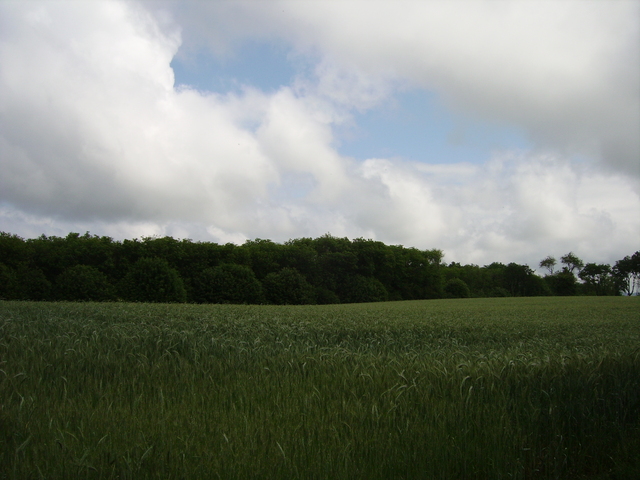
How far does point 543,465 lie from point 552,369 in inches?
82.4

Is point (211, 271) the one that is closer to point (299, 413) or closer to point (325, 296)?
point (325, 296)

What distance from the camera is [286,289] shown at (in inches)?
1948

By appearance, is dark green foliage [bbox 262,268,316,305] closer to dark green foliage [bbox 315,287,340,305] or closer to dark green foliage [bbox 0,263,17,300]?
dark green foliage [bbox 315,287,340,305]

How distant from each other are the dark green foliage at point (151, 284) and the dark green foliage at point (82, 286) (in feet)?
5.27

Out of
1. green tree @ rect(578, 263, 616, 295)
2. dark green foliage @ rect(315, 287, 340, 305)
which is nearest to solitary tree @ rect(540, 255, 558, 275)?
green tree @ rect(578, 263, 616, 295)

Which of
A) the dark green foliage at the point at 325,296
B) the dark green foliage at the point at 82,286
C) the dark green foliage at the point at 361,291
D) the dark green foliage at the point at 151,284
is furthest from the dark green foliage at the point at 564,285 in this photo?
the dark green foliage at the point at 82,286

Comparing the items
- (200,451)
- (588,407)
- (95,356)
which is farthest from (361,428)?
(95,356)

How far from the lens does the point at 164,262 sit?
139ft

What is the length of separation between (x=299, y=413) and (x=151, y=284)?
39.5 metres

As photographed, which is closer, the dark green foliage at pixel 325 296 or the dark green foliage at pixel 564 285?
the dark green foliage at pixel 325 296

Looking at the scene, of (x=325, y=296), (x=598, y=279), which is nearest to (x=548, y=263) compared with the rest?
(x=598, y=279)

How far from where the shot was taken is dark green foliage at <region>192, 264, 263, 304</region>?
45.5 metres

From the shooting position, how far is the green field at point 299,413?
11.5 ft

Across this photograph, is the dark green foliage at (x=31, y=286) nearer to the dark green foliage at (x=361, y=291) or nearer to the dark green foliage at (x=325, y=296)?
the dark green foliage at (x=325, y=296)
